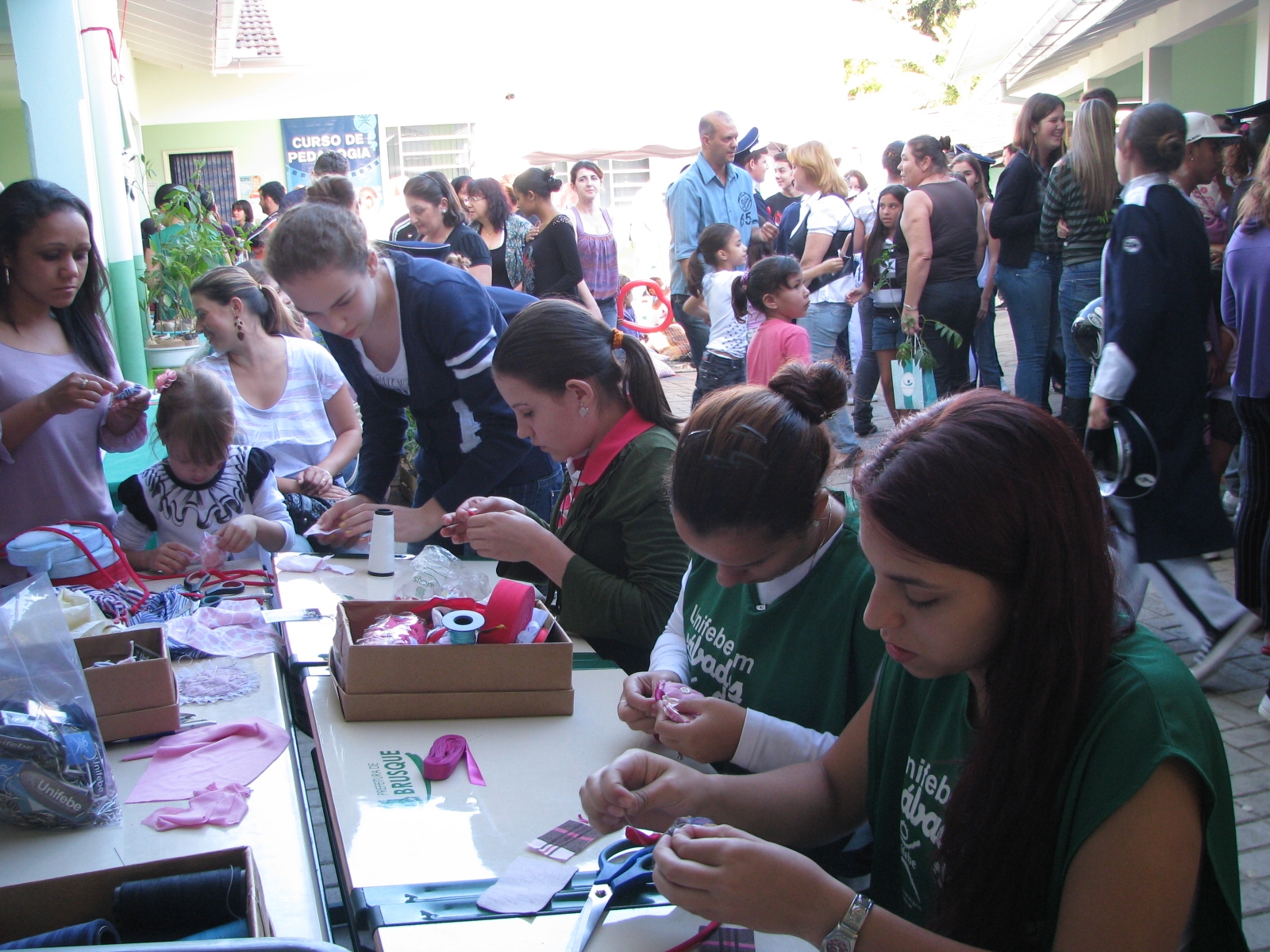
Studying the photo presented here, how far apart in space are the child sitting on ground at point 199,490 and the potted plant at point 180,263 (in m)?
3.02

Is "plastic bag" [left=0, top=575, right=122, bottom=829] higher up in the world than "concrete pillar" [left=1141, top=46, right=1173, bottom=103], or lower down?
lower down

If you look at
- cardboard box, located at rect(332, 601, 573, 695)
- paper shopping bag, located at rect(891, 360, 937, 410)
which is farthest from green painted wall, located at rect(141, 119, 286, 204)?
cardboard box, located at rect(332, 601, 573, 695)

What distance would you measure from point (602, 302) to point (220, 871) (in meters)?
6.09

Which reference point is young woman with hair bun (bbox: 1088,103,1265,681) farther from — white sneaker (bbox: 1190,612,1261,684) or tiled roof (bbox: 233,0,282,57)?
tiled roof (bbox: 233,0,282,57)

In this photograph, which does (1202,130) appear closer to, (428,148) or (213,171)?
(428,148)

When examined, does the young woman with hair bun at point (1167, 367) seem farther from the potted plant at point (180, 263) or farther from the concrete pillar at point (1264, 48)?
the concrete pillar at point (1264, 48)

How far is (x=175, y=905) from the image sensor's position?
3.63 feet

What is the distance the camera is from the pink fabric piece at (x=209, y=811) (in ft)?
4.69

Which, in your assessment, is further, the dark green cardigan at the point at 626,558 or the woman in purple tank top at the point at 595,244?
the woman in purple tank top at the point at 595,244

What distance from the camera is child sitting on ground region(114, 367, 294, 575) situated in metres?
2.78

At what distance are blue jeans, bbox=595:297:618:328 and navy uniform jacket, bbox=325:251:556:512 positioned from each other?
13.5 ft

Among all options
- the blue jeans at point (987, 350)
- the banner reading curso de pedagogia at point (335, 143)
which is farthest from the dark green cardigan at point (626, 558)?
the banner reading curso de pedagogia at point (335, 143)

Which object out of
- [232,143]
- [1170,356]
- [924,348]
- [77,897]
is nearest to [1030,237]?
[924,348]

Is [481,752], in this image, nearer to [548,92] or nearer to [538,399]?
[538,399]
